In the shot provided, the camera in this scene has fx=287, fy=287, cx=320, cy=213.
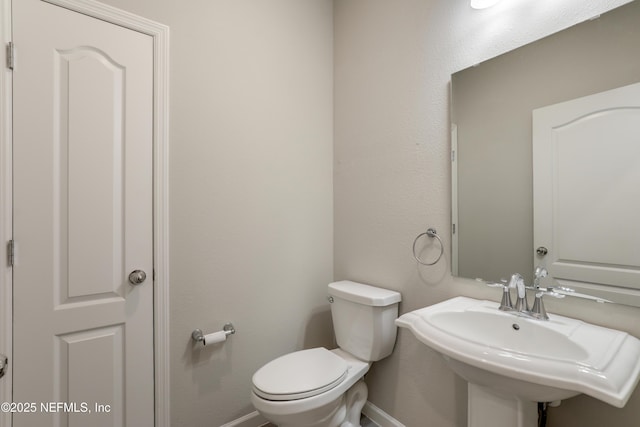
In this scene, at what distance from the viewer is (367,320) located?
4.99 feet

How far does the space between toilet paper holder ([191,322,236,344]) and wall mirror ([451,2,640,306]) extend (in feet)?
3.87

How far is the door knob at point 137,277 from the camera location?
4.20 feet

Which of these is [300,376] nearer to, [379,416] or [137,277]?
[379,416]

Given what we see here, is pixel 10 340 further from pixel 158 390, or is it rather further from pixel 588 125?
pixel 588 125

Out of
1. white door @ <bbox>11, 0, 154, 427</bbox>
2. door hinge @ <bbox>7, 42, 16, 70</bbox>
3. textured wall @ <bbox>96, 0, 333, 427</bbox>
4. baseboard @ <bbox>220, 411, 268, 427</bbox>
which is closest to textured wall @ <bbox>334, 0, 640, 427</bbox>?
textured wall @ <bbox>96, 0, 333, 427</bbox>

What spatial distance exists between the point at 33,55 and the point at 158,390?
1.49 m

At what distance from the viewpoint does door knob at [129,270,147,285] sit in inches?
50.4

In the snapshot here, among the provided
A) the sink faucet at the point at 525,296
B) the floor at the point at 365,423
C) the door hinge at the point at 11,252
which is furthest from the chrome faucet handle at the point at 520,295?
the door hinge at the point at 11,252

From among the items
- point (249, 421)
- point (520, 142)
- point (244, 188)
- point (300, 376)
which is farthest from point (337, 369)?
point (520, 142)

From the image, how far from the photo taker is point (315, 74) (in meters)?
1.94

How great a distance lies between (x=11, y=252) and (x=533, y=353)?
1822 millimetres

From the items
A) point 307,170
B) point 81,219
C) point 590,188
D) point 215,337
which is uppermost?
point 307,170

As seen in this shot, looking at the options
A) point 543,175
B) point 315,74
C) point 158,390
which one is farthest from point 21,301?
point 543,175

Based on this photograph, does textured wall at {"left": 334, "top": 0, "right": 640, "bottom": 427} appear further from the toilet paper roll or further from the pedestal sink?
the toilet paper roll
